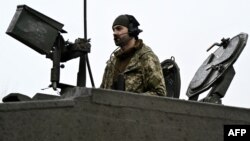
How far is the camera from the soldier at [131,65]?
5367 mm

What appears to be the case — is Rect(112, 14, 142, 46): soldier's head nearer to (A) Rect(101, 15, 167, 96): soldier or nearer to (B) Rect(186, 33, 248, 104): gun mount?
(A) Rect(101, 15, 167, 96): soldier

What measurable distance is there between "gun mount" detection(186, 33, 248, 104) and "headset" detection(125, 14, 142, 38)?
137 cm

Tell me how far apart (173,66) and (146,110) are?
2.40 m

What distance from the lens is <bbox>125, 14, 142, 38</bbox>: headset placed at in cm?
576

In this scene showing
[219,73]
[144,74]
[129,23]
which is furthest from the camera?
[219,73]

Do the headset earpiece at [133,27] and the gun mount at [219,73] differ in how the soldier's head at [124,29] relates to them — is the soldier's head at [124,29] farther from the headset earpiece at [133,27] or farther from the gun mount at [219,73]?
the gun mount at [219,73]

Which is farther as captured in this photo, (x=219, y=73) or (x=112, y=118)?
(x=219, y=73)

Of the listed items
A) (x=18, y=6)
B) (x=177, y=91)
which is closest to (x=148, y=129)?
(x=18, y=6)

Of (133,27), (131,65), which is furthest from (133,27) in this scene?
(131,65)

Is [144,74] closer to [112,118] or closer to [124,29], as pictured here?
[124,29]

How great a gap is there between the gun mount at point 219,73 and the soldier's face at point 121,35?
1.45m

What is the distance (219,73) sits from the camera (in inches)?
272

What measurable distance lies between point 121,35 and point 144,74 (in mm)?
513


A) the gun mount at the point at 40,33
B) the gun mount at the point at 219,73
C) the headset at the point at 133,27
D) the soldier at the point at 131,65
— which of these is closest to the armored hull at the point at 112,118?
the gun mount at the point at 40,33
